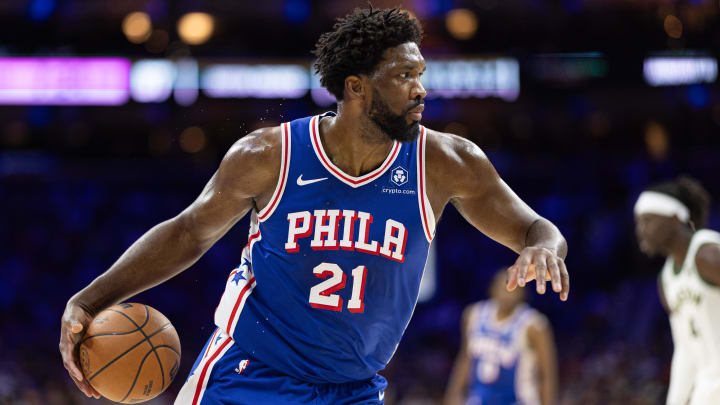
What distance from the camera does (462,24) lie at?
14625mm

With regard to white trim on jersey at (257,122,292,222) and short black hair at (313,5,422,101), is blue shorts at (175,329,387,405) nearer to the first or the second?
white trim on jersey at (257,122,292,222)

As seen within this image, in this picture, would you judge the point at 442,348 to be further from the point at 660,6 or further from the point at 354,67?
the point at 354,67

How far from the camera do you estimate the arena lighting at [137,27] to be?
14508 millimetres

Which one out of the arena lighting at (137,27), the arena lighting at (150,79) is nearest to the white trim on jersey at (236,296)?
the arena lighting at (150,79)

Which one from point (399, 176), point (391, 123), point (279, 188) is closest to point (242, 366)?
point (279, 188)

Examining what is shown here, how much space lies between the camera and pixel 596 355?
13305 millimetres

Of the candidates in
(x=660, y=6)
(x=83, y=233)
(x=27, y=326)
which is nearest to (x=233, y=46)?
(x=83, y=233)

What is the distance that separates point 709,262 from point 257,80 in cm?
1078

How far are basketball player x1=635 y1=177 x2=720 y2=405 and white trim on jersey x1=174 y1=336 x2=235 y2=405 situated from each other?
2.89m

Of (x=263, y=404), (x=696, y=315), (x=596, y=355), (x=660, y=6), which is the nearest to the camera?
(x=263, y=404)

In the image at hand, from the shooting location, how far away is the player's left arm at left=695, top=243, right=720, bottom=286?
14.8 feet

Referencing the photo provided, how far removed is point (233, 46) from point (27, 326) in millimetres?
A: 6465

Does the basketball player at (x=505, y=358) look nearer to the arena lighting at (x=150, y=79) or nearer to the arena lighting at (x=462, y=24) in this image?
the arena lighting at (x=462, y=24)

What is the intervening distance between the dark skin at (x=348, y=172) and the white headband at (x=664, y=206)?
6.87 feet
